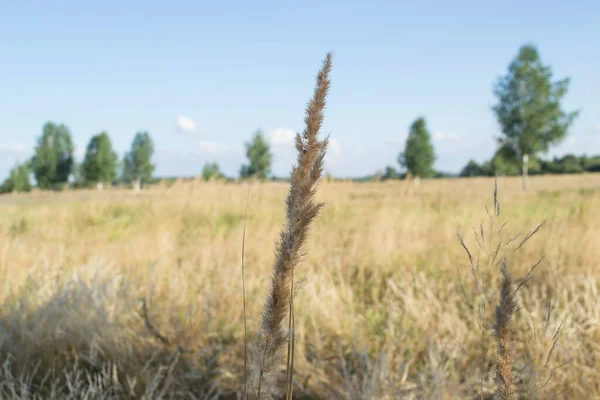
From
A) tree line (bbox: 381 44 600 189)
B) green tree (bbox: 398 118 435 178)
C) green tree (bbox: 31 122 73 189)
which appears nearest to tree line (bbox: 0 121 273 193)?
green tree (bbox: 31 122 73 189)

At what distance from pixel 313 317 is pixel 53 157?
5216 cm

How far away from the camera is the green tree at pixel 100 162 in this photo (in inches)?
1917

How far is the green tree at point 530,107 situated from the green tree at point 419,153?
18.0 meters

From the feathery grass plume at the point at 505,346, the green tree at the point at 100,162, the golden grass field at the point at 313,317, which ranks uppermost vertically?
the green tree at the point at 100,162

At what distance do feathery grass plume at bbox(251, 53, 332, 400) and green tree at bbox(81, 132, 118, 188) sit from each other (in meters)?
51.5

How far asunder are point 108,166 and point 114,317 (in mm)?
49457

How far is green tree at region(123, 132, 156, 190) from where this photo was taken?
182 ft

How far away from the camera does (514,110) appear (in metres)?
32.9

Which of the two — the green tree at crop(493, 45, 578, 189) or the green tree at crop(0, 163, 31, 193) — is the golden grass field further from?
the green tree at crop(0, 163, 31, 193)

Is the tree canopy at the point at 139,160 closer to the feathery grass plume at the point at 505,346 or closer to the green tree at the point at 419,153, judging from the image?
the green tree at the point at 419,153

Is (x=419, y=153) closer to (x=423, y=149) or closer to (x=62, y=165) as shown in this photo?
(x=423, y=149)

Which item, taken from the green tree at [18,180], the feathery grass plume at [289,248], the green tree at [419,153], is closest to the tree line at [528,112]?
the green tree at [419,153]

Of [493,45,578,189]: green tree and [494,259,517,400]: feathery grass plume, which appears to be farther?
[493,45,578,189]: green tree

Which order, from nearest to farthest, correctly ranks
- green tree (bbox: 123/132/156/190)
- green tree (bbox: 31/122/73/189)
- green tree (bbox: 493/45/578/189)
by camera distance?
green tree (bbox: 493/45/578/189) < green tree (bbox: 31/122/73/189) < green tree (bbox: 123/132/156/190)
